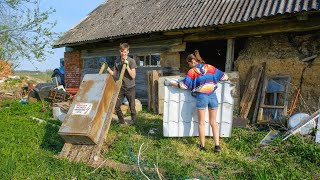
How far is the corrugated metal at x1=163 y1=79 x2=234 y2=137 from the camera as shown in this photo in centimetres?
475

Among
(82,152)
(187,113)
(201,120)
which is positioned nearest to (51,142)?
(82,152)

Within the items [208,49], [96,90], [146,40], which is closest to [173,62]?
[146,40]

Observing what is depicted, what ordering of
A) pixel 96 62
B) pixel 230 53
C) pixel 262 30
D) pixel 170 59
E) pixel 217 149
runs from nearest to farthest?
pixel 217 149 < pixel 262 30 < pixel 230 53 < pixel 170 59 < pixel 96 62

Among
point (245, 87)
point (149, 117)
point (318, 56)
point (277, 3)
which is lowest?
point (149, 117)

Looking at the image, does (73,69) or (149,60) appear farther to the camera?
(73,69)

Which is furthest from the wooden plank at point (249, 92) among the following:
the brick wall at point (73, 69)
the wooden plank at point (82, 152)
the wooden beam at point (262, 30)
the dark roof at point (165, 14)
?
the brick wall at point (73, 69)

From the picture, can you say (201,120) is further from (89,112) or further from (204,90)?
(89,112)

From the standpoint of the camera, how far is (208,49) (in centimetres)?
1079

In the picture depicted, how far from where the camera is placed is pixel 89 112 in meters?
4.25

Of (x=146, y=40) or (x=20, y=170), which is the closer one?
(x=20, y=170)

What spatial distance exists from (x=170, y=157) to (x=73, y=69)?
9.82 m

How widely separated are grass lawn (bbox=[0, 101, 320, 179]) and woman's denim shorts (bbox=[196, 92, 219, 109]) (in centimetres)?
72

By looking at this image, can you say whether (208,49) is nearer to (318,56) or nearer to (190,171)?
(318,56)

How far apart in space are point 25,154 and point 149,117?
11.4 ft
